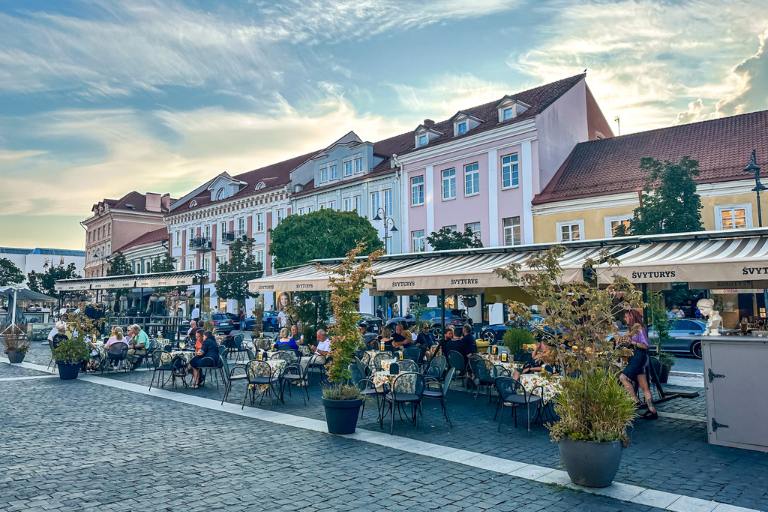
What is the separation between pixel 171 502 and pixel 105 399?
7.30 meters

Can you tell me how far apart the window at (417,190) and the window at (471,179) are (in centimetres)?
367

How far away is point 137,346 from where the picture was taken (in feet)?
56.9

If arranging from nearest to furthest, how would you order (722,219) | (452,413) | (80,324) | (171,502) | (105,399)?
(171,502) < (452,413) < (105,399) < (80,324) < (722,219)

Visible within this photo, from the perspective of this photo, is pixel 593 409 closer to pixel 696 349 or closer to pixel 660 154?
pixel 696 349

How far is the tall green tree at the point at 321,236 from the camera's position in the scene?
3484 cm

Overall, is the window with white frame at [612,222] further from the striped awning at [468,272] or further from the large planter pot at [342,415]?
the large planter pot at [342,415]

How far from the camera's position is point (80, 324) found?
603 inches

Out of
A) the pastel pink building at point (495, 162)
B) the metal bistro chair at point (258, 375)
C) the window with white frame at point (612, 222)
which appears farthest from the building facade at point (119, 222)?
the metal bistro chair at point (258, 375)

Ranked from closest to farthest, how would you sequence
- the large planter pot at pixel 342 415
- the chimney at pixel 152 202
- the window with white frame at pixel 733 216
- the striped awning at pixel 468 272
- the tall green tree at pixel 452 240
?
the large planter pot at pixel 342 415
the striped awning at pixel 468 272
the window with white frame at pixel 733 216
the tall green tree at pixel 452 240
the chimney at pixel 152 202

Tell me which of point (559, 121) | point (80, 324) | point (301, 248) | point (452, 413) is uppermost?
point (559, 121)

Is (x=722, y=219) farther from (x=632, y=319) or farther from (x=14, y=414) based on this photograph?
(x=14, y=414)

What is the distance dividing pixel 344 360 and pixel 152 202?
75.0m

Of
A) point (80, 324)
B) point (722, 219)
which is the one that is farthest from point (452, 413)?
point (722, 219)

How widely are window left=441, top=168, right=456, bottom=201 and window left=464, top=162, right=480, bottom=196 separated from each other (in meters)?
0.96
